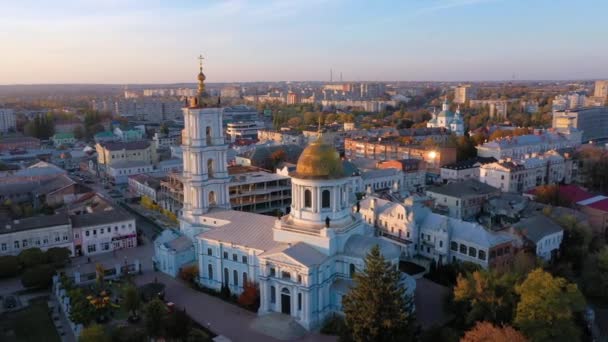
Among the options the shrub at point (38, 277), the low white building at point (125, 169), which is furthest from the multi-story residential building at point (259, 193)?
A: the low white building at point (125, 169)

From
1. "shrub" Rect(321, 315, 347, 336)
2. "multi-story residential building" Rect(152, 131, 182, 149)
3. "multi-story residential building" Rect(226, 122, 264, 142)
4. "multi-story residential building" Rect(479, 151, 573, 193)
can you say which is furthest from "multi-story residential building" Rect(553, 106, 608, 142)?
"shrub" Rect(321, 315, 347, 336)

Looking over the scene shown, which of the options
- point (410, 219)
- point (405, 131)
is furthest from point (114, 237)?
point (405, 131)

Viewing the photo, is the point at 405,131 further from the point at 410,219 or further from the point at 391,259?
the point at 391,259

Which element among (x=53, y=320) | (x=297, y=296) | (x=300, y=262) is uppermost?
(x=300, y=262)

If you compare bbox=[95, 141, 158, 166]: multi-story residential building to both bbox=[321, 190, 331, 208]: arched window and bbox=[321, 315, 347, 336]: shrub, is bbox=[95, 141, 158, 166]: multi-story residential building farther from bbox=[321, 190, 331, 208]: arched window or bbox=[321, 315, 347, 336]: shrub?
bbox=[321, 315, 347, 336]: shrub

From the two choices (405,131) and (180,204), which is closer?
(180,204)

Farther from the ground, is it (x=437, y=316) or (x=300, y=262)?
(x=300, y=262)
